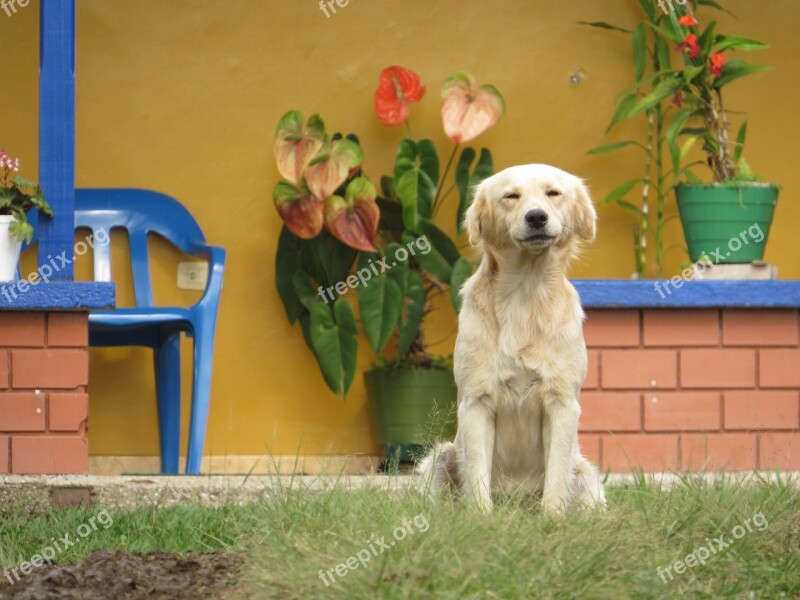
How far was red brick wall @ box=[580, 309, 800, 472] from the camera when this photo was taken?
5.45 meters

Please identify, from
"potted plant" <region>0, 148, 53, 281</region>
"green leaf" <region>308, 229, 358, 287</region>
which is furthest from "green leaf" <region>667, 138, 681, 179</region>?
"potted plant" <region>0, 148, 53, 281</region>

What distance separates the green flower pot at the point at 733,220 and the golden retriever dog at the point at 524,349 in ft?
6.12

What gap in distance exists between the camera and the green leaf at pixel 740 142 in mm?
6039

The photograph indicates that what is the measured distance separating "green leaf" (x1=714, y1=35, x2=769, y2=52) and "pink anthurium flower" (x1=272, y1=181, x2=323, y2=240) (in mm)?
1871

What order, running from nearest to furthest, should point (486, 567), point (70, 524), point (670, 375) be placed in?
point (486, 567) < point (70, 524) < point (670, 375)

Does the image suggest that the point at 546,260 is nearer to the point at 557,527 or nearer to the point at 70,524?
the point at 557,527

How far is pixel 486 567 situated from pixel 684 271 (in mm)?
3089

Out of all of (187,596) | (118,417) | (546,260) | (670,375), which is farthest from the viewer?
(118,417)

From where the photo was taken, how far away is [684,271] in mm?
5949

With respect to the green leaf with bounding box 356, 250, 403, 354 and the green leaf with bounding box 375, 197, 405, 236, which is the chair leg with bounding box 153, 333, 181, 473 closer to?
the green leaf with bounding box 356, 250, 403, 354

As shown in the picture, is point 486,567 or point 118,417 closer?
point 486,567

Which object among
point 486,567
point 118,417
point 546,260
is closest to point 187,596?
point 486,567

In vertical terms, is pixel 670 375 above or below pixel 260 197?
below

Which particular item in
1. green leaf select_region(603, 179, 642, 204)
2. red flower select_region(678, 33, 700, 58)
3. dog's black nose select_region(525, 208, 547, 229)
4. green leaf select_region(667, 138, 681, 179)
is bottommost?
dog's black nose select_region(525, 208, 547, 229)
